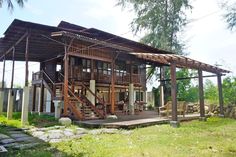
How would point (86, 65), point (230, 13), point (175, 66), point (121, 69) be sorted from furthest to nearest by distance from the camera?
1. point (121, 69)
2. point (86, 65)
3. point (230, 13)
4. point (175, 66)

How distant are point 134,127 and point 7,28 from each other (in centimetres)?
770

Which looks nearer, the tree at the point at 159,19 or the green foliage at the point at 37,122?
the green foliage at the point at 37,122

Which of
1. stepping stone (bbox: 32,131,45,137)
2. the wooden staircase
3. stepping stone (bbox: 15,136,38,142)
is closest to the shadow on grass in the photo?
stepping stone (bbox: 15,136,38,142)

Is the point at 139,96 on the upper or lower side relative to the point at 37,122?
upper

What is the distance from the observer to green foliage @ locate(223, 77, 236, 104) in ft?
60.4

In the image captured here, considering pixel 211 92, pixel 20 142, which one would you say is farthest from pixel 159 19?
pixel 20 142

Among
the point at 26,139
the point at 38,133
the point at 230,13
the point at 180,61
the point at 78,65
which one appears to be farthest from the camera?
the point at 78,65

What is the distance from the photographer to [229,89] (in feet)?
61.7

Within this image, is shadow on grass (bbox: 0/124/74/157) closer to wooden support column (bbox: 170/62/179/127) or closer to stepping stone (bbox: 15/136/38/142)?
stepping stone (bbox: 15/136/38/142)

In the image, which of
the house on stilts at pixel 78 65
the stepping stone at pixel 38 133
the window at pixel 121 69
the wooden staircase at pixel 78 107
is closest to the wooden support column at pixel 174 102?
the house on stilts at pixel 78 65

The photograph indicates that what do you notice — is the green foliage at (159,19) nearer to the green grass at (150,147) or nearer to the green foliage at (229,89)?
the green foliage at (229,89)

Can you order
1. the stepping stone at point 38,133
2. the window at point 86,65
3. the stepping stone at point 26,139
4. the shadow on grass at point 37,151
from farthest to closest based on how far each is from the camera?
the window at point 86,65 < the stepping stone at point 38,133 < the stepping stone at point 26,139 < the shadow on grass at point 37,151

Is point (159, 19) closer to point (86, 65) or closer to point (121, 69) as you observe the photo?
point (121, 69)

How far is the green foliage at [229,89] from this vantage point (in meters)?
18.4
